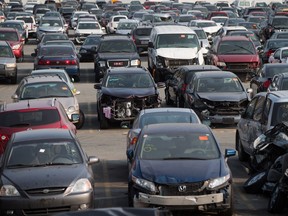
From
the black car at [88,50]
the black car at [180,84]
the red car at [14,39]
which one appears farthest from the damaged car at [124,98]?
the black car at [88,50]

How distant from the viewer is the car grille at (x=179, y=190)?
1441 cm

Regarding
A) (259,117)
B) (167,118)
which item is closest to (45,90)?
(167,118)

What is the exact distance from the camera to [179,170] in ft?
48.3

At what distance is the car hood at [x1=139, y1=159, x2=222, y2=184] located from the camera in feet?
47.5

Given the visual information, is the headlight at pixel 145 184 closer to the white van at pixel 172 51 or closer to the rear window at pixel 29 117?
the rear window at pixel 29 117

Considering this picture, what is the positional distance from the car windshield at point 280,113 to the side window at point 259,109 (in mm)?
709

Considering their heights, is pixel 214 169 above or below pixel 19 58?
above

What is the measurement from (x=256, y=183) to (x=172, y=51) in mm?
21307

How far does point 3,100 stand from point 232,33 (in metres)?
17.4

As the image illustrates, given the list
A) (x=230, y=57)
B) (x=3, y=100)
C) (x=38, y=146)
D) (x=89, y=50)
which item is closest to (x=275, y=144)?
(x=38, y=146)

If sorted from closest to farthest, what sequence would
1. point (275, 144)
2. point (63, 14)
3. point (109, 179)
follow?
point (275, 144)
point (109, 179)
point (63, 14)

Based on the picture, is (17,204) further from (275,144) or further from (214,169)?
(275,144)

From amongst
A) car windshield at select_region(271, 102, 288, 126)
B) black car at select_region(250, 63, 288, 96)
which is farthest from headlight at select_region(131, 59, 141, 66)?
car windshield at select_region(271, 102, 288, 126)

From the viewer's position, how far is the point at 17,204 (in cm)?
1419
